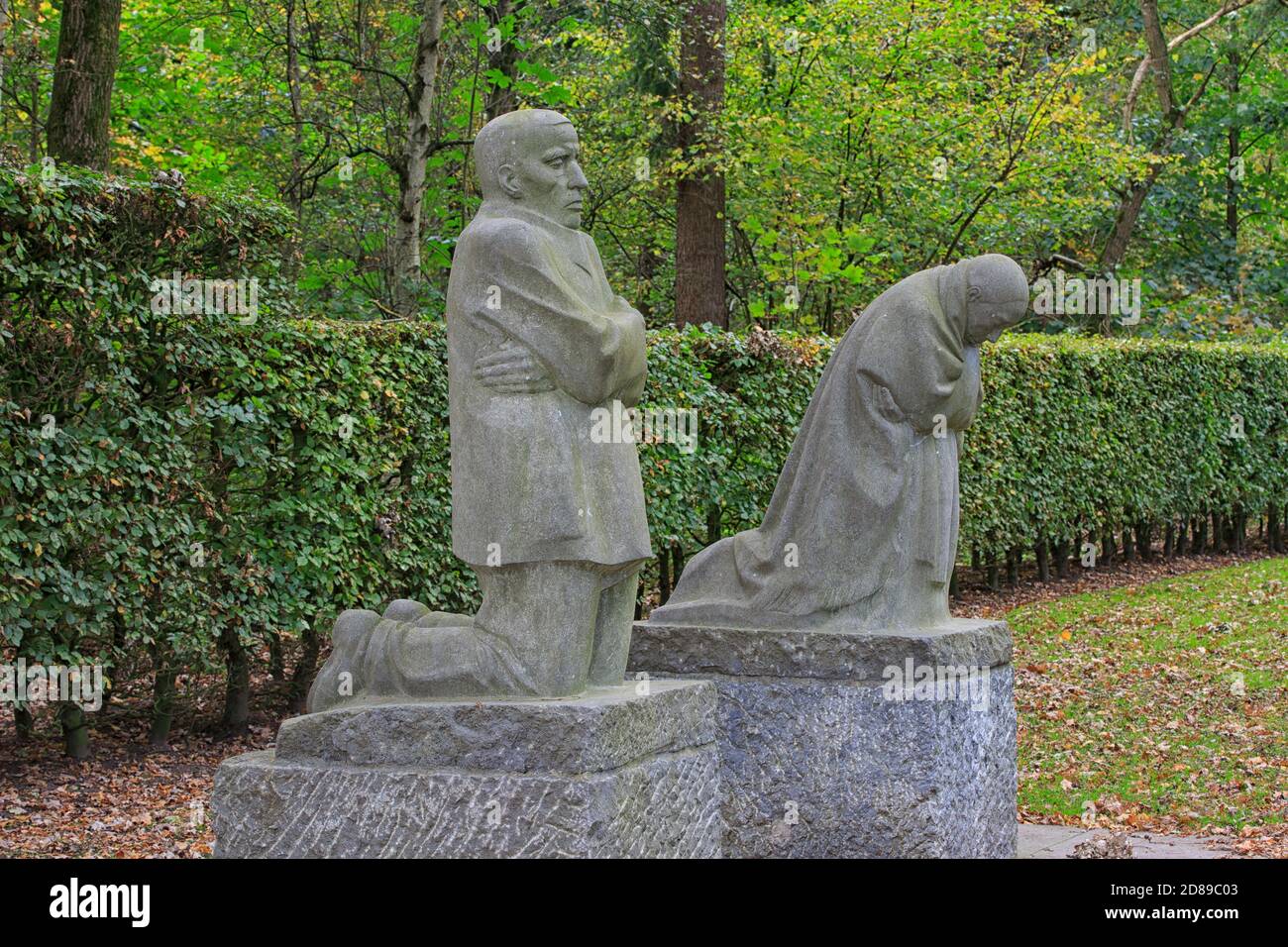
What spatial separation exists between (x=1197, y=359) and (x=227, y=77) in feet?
41.4

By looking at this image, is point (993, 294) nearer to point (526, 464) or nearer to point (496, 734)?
point (526, 464)

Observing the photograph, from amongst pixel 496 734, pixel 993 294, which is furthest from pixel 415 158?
pixel 496 734

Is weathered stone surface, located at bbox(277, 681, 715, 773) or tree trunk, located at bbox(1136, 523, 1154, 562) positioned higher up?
weathered stone surface, located at bbox(277, 681, 715, 773)

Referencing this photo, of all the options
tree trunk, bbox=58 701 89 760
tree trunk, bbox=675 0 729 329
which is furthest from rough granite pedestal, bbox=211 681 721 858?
tree trunk, bbox=675 0 729 329

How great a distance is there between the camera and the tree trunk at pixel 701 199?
701 inches

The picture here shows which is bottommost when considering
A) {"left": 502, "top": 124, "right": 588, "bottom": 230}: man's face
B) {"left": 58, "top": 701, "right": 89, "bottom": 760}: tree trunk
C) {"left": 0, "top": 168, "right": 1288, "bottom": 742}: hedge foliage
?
{"left": 58, "top": 701, "right": 89, "bottom": 760}: tree trunk

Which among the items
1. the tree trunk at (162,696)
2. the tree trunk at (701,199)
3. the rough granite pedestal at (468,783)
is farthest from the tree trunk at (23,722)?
the tree trunk at (701,199)

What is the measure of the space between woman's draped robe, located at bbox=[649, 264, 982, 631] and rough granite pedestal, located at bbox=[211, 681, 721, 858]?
1.58 meters

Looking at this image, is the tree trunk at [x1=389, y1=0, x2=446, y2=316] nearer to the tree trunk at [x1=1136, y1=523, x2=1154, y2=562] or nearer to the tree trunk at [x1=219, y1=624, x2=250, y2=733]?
the tree trunk at [x1=219, y1=624, x2=250, y2=733]

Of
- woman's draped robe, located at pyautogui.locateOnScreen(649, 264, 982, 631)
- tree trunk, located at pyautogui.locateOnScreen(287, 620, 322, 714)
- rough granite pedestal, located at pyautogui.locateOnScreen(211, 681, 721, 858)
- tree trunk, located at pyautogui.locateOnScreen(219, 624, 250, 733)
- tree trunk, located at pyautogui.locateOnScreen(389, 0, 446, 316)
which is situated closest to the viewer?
rough granite pedestal, located at pyautogui.locateOnScreen(211, 681, 721, 858)

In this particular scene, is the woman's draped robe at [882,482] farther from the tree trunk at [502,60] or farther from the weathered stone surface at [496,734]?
the tree trunk at [502,60]

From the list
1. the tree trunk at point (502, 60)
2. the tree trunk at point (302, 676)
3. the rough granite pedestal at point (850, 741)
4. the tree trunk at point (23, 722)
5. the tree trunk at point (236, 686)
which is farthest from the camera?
the tree trunk at point (502, 60)

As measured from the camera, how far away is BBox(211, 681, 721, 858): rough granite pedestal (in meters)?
4.55

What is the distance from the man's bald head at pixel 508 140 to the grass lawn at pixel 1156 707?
4796mm
